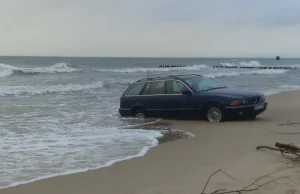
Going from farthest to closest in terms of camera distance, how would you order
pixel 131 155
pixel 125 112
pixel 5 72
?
pixel 5 72
pixel 125 112
pixel 131 155

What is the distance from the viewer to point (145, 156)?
26.1 feet

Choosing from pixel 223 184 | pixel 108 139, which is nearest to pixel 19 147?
pixel 108 139

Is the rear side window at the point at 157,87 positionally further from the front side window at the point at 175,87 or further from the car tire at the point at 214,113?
the car tire at the point at 214,113

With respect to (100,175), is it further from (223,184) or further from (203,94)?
(203,94)

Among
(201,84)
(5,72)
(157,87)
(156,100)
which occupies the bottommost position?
(156,100)

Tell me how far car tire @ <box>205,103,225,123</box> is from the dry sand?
8.30ft

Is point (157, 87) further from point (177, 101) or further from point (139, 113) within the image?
point (139, 113)

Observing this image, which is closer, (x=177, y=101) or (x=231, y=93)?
(x=231, y=93)

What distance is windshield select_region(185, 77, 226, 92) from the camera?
13717 mm

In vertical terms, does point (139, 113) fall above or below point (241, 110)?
below

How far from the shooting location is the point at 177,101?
45.1 feet

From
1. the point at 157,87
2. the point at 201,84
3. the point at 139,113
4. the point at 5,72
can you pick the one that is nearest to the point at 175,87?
the point at 157,87

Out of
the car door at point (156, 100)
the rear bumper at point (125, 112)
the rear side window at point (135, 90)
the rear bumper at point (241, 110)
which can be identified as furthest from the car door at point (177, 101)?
the rear bumper at point (125, 112)

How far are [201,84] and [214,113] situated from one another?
1.34 meters
